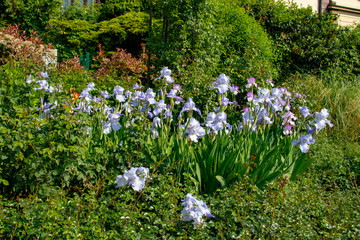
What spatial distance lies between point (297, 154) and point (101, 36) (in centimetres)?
601

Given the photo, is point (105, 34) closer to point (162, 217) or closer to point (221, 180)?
point (221, 180)

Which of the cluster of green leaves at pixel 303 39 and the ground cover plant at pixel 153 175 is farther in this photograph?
the cluster of green leaves at pixel 303 39

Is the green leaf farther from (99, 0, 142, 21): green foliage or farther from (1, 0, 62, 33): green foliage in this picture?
(1, 0, 62, 33): green foliage

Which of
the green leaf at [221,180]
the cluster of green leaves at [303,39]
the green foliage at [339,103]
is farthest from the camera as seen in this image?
the cluster of green leaves at [303,39]

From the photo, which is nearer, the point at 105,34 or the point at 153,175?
the point at 153,175

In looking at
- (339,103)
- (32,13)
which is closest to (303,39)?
(339,103)

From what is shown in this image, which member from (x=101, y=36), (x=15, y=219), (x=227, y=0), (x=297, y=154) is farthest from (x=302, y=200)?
(x=101, y=36)

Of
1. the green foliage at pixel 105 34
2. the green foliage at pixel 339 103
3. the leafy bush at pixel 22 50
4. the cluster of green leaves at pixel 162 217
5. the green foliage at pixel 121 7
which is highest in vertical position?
the green foliage at pixel 121 7

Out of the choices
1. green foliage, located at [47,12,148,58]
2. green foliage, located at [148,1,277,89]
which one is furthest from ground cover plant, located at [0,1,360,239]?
green foliage, located at [47,12,148,58]

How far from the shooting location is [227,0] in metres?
6.87

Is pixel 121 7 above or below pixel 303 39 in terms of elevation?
above

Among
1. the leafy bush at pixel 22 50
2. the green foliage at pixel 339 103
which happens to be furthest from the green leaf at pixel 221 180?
the green foliage at pixel 339 103

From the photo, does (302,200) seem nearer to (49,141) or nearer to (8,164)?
(49,141)

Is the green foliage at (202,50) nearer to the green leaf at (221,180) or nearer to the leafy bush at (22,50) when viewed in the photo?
the leafy bush at (22,50)
